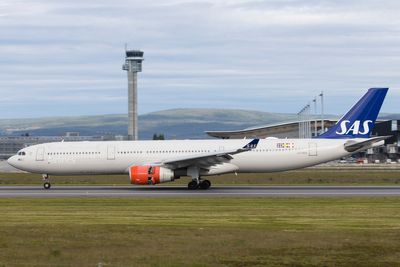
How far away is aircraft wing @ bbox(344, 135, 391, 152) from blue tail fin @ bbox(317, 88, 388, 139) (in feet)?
3.17

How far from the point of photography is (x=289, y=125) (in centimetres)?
12719

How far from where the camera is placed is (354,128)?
44.9 metres

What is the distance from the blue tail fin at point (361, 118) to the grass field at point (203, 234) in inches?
555

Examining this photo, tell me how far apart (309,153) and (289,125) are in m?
83.4

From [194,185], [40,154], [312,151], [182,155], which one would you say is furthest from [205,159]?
[40,154]

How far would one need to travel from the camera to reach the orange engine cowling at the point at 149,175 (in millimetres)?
41281

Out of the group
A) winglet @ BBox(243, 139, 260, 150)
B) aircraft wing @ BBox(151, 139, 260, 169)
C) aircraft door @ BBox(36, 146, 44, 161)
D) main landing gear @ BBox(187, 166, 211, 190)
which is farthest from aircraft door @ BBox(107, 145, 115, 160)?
winglet @ BBox(243, 139, 260, 150)

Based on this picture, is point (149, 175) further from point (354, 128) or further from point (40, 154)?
point (354, 128)

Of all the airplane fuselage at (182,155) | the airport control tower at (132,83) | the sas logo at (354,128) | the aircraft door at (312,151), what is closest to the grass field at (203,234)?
the airplane fuselage at (182,155)

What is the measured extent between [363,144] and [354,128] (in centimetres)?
199

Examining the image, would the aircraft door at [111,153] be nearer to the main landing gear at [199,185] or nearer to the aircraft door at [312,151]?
the main landing gear at [199,185]

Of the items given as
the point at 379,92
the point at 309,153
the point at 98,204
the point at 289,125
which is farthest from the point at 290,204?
the point at 289,125

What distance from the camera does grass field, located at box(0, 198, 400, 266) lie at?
54.7ft

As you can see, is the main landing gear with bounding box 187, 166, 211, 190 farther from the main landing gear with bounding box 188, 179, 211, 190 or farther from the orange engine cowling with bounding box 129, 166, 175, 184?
the orange engine cowling with bounding box 129, 166, 175, 184
